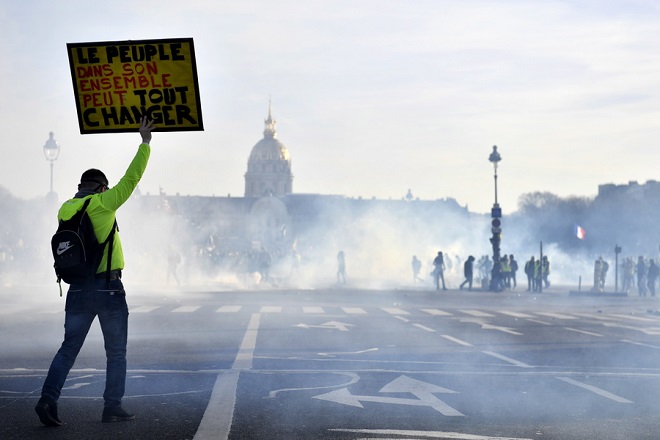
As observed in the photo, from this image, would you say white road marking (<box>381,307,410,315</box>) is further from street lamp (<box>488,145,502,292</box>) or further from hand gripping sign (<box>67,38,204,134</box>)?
street lamp (<box>488,145,502,292</box>)

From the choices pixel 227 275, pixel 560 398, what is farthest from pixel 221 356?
pixel 227 275

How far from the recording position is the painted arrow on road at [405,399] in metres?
9.62

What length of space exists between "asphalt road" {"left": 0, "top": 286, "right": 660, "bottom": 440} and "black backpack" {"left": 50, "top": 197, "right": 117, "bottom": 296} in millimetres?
1059

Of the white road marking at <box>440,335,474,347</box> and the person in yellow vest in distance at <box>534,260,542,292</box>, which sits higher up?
the white road marking at <box>440,335,474,347</box>

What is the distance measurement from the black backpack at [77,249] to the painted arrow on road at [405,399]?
2.43 metres

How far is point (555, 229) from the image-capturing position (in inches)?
5251

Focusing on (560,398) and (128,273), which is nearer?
(560,398)

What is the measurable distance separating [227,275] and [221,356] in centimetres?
5791

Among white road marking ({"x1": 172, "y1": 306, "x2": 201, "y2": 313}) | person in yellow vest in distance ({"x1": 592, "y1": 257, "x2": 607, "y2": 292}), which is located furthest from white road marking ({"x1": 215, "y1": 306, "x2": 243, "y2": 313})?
person in yellow vest in distance ({"x1": 592, "y1": 257, "x2": 607, "y2": 292})

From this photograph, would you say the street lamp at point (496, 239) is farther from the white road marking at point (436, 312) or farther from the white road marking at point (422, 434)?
the white road marking at point (422, 434)

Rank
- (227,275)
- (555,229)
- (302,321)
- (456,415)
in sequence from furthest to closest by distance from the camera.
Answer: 1. (555,229)
2. (227,275)
3. (302,321)
4. (456,415)

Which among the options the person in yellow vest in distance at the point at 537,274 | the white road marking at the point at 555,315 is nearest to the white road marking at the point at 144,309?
the white road marking at the point at 555,315

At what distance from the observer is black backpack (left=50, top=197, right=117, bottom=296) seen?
27.5ft

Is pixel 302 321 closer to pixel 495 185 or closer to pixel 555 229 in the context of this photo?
pixel 495 185
